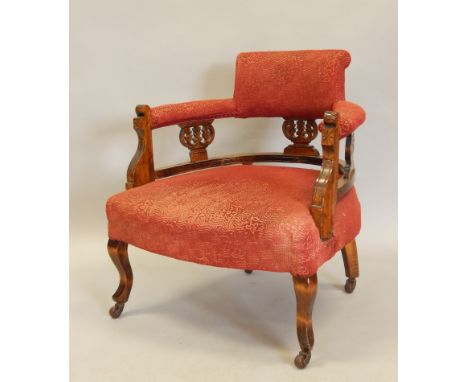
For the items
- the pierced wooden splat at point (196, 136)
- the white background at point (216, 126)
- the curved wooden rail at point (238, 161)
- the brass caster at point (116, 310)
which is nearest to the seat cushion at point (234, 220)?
the curved wooden rail at point (238, 161)

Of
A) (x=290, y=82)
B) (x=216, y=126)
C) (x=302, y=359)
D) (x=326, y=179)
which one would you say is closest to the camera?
(x=326, y=179)

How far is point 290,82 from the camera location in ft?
8.07

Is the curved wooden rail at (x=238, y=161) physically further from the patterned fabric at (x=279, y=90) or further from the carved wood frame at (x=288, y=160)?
the patterned fabric at (x=279, y=90)

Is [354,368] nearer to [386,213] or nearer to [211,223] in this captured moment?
[211,223]

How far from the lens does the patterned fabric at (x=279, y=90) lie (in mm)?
2381

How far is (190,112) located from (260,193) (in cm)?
55

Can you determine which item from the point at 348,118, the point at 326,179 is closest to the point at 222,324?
the point at 326,179

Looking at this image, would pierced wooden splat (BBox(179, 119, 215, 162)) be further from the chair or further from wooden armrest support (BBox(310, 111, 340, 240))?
wooden armrest support (BBox(310, 111, 340, 240))

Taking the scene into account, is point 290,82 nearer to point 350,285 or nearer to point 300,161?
point 300,161

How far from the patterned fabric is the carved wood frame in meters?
0.07

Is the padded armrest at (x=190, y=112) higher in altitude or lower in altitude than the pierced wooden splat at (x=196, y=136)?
higher

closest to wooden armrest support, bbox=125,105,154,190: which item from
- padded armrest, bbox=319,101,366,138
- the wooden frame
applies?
the wooden frame

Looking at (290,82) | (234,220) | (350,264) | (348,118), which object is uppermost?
(290,82)

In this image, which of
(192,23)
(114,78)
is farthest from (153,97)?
(192,23)
